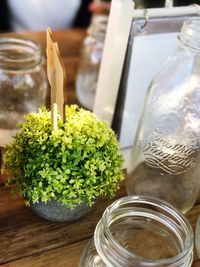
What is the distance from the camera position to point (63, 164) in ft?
1.90

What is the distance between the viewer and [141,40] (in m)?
0.76

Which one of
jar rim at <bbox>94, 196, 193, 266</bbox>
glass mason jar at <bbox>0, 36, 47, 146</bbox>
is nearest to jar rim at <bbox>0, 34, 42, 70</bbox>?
glass mason jar at <bbox>0, 36, 47, 146</bbox>

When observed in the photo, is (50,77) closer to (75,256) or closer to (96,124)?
(96,124)

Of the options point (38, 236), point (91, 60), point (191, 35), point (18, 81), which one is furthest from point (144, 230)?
point (91, 60)

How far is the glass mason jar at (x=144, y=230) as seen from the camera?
0.55 m

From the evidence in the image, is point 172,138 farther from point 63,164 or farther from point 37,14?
point 37,14

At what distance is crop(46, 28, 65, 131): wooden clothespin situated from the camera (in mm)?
556

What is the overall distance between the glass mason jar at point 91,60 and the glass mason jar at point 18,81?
0.12 m

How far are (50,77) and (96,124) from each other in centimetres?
9

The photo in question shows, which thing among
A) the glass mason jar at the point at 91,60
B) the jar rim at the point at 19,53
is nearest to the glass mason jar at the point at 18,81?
the jar rim at the point at 19,53

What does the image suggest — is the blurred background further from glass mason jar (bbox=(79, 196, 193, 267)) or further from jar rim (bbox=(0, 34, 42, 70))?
glass mason jar (bbox=(79, 196, 193, 267))

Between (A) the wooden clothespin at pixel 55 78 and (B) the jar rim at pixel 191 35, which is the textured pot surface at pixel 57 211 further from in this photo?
(B) the jar rim at pixel 191 35

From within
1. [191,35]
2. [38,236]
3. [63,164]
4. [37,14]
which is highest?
[191,35]

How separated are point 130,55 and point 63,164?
0.27 meters
